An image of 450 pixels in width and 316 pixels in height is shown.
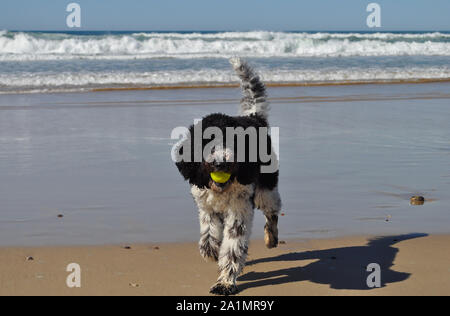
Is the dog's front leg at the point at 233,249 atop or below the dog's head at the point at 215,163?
below

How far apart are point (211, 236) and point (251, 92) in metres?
1.37

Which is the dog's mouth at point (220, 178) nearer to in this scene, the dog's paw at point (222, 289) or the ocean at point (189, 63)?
the dog's paw at point (222, 289)

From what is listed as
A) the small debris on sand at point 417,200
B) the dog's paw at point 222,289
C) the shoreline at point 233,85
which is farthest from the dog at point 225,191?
the shoreline at point 233,85

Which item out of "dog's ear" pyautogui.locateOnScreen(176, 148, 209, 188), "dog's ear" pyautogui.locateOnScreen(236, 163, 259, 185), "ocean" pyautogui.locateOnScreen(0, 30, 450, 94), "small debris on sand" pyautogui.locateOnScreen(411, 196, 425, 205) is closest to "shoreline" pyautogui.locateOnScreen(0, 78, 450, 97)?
"ocean" pyautogui.locateOnScreen(0, 30, 450, 94)

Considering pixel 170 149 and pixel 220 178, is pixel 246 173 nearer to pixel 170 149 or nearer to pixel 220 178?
pixel 220 178

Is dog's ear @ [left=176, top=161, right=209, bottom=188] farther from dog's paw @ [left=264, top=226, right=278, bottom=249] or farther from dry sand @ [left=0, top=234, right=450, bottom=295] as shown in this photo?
dog's paw @ [left=264, top=226, right=278, bottom=249]

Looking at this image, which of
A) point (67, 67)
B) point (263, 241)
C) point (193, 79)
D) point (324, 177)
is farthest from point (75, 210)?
point (67, 67)

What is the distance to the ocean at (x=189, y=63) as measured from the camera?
2061 centimetres

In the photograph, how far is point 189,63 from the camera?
2722 centimetres

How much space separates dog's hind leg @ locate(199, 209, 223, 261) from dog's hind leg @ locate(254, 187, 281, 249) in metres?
0.56

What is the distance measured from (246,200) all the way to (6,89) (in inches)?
612

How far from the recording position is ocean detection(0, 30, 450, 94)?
20609 millimetres

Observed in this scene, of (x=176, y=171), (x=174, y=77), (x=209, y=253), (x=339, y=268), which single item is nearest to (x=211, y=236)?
(x=209, y=253)
